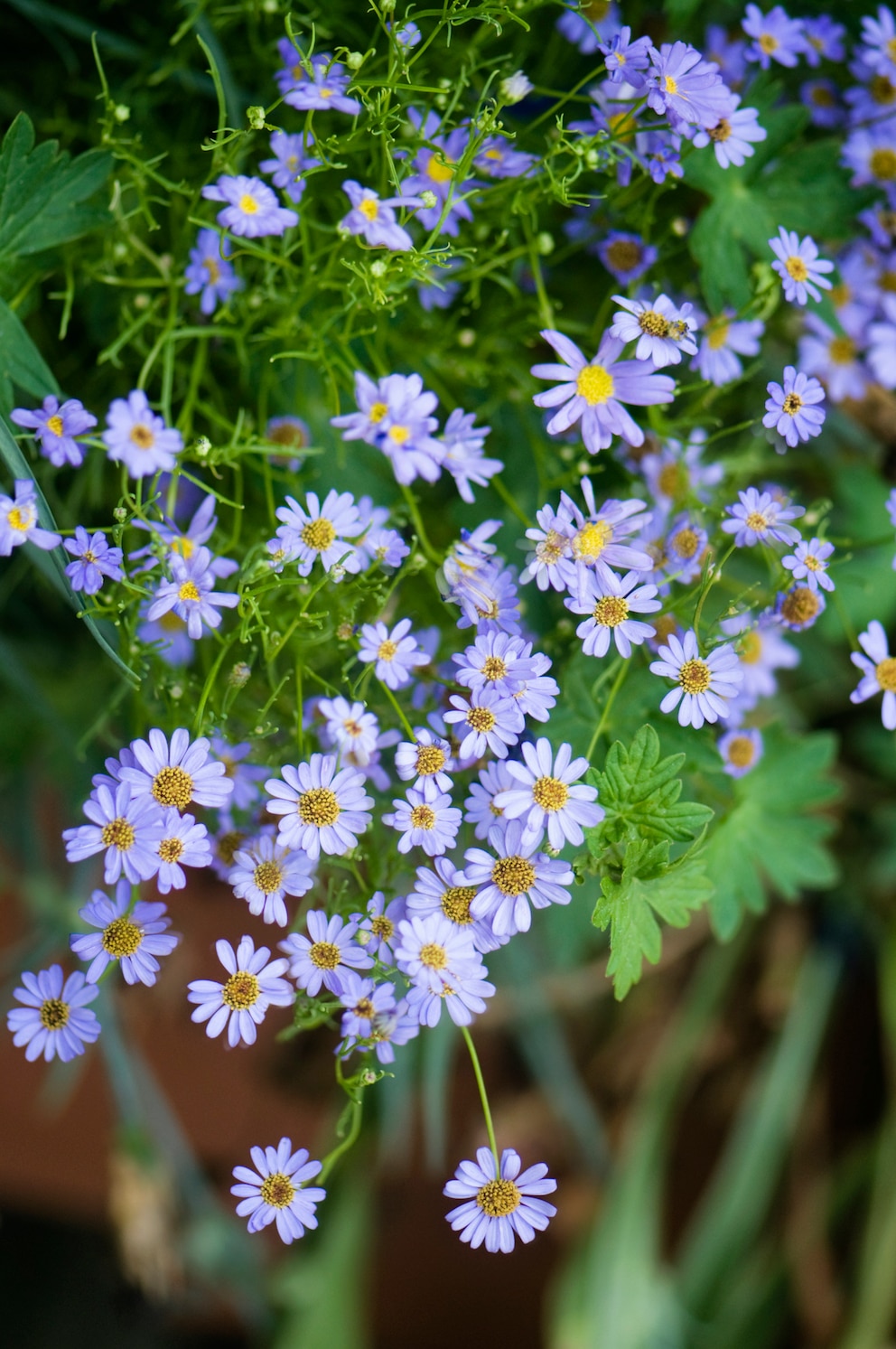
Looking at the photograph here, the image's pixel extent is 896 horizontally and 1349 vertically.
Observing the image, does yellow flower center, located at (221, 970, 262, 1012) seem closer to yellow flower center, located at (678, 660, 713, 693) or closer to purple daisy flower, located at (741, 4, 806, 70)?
yellow flower center, located at (678, 660, 713, 693)

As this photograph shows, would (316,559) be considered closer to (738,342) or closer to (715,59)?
(738,342)

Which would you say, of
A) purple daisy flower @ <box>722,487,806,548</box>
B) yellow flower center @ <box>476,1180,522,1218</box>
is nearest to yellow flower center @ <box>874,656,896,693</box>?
purple daisy flower @ <box>722,487,806,548</box>

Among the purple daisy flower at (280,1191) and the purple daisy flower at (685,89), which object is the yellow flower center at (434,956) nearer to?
the purple daisy flower at (280,1191)

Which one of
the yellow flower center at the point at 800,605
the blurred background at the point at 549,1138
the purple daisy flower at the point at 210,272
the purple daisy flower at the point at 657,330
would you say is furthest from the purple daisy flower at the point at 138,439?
the blurred background at the point at 549,1138

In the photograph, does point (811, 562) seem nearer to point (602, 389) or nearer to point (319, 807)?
point (602, 389)

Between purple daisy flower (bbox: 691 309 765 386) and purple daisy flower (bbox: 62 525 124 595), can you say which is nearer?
purple daisy flower (bbox: 62 525 124 595)
